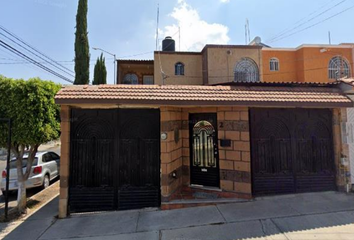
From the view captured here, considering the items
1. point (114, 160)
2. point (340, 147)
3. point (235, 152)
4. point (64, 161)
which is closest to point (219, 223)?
point (235, 152)

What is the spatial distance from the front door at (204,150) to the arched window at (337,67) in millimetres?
22006

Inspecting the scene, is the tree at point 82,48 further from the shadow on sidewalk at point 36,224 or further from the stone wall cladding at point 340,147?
the stone wall cladding at point 340,147

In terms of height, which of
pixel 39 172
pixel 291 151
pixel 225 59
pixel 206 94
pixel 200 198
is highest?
pixel 225 59

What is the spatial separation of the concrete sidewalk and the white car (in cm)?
252

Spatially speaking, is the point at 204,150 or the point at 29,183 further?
the point at 29,183

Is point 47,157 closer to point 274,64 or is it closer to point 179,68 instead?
point 179,68

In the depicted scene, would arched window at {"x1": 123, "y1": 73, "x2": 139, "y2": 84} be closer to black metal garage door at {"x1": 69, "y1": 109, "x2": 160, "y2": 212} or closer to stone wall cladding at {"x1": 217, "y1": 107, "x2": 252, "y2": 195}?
black metal garage door at {"x1": 69, "y1": 109, "x2": 160, "y2": 212}

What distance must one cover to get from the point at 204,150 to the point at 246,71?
1320cm

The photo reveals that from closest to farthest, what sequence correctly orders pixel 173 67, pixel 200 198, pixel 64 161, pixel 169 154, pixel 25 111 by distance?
pixel 25 111 → pixel 64 161 → pixel 169 154 → pixel 200 198 → pixel 173 67

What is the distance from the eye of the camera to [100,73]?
19047 mm

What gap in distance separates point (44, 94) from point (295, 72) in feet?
79.7

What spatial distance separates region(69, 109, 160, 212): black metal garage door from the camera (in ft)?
17.9

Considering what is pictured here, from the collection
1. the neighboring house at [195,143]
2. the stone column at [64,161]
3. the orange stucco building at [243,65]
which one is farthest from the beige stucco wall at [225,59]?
the stone column at [64,161]

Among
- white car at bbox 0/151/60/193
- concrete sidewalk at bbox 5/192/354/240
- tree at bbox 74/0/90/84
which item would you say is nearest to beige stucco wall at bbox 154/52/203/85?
tree at bbox 74/0/90/84
